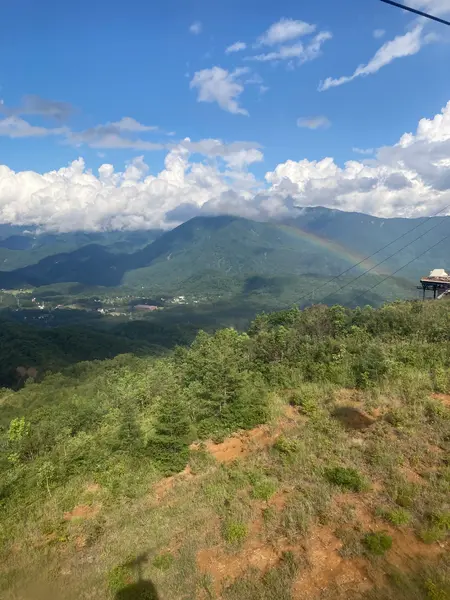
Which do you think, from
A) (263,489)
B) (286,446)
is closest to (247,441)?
(286,446)

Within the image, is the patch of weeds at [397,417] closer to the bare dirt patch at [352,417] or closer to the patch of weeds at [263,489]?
the bare dirt patch at [352,417]

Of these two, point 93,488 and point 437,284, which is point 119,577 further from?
point 437,284

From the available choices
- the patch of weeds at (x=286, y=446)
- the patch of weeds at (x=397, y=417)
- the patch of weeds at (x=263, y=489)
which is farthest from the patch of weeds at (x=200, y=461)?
the patch of weeds at (x=397, y=417)

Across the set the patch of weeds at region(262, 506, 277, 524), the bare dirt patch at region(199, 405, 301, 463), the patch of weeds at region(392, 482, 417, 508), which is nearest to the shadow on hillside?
the patch of weeds at region(262, 506, 277, 524)

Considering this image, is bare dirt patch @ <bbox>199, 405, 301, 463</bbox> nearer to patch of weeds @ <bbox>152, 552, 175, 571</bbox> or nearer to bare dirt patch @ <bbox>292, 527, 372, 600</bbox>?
patch of weeds @ <bbox>152, 552, 175, 571</bbox>

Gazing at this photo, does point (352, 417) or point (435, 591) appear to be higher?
point (352, 417)

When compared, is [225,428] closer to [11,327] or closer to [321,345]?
[321,345]

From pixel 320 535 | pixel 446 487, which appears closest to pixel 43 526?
pixel 320 535

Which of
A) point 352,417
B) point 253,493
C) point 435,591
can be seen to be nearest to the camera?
point 435,591
